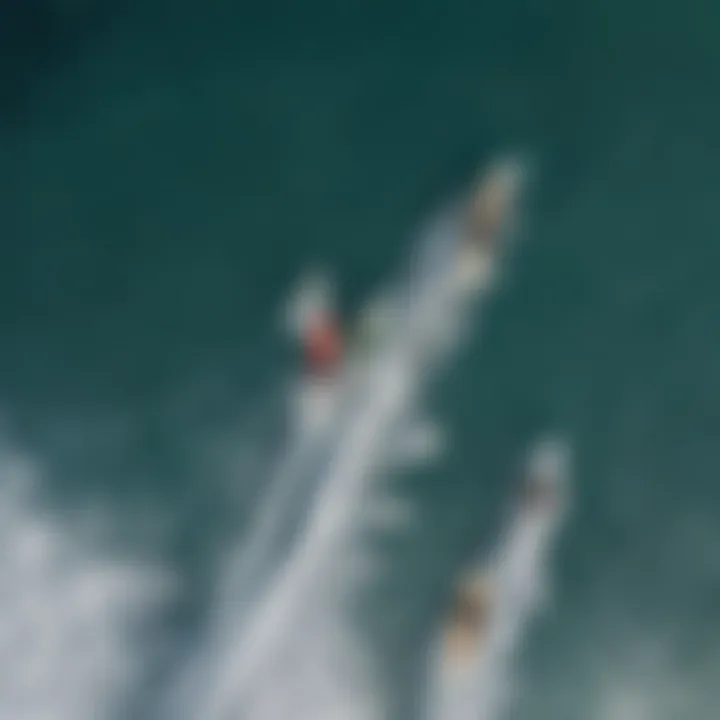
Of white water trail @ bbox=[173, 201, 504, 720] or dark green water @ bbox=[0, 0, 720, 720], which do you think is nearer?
white water trail @ bbox=[173, 201, 504, 720]

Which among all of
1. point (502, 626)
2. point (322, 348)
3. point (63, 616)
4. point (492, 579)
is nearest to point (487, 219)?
point (322, 348)

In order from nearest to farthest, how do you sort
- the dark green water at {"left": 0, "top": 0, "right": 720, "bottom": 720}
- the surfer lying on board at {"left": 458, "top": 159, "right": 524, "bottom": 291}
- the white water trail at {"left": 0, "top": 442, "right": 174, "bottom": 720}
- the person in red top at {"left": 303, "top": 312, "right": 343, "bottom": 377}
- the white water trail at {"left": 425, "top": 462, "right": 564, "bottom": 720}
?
the white water trail at {"left": 425, "top": 462, "right": 564, "bottom": 720} → the white water trail at {"left": 0, "top": 442, "right": 174, "bottom": 720} → the dark green water at {"left": 0, "top": 0, "right": 720, "bottom": 720} → the person in red top at {"left": 303, "top": 312, "right": 343, "bottom": 377} → the surfer lying on board at {"left": 458, "top": 159, "right": 524, "bottom": 291}

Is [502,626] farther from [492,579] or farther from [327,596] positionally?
[327,596]

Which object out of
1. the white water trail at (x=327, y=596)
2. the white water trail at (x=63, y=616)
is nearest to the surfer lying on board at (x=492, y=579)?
the white water trail at (x=327, y=596)

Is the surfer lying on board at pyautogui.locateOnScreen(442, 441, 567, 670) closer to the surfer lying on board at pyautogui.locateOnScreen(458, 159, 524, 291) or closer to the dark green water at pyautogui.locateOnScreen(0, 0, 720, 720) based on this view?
the dark green water at pyautogui.locateOnScreen(0, 0, 720, 720)

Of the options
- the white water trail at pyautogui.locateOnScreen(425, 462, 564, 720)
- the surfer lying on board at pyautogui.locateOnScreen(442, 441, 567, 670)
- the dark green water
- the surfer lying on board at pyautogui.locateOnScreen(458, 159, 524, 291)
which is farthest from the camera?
the surfer lying on board at pyautogui.locateOnScreen(458, 159, 524, 291)

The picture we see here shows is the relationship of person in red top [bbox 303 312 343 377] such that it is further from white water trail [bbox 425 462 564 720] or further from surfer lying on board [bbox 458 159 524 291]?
white water trail [bbox 425 462 564 720]

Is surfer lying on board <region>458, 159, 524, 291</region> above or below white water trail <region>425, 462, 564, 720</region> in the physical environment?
above

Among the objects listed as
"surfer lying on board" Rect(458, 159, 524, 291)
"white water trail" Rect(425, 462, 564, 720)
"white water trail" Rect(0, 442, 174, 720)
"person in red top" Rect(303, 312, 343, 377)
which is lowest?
"white water trail" Rect(425, 462, 564, 720)

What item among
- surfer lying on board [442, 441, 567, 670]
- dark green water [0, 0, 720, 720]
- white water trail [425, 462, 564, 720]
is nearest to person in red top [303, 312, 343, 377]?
dark green water [0, 0, 720, 720]
